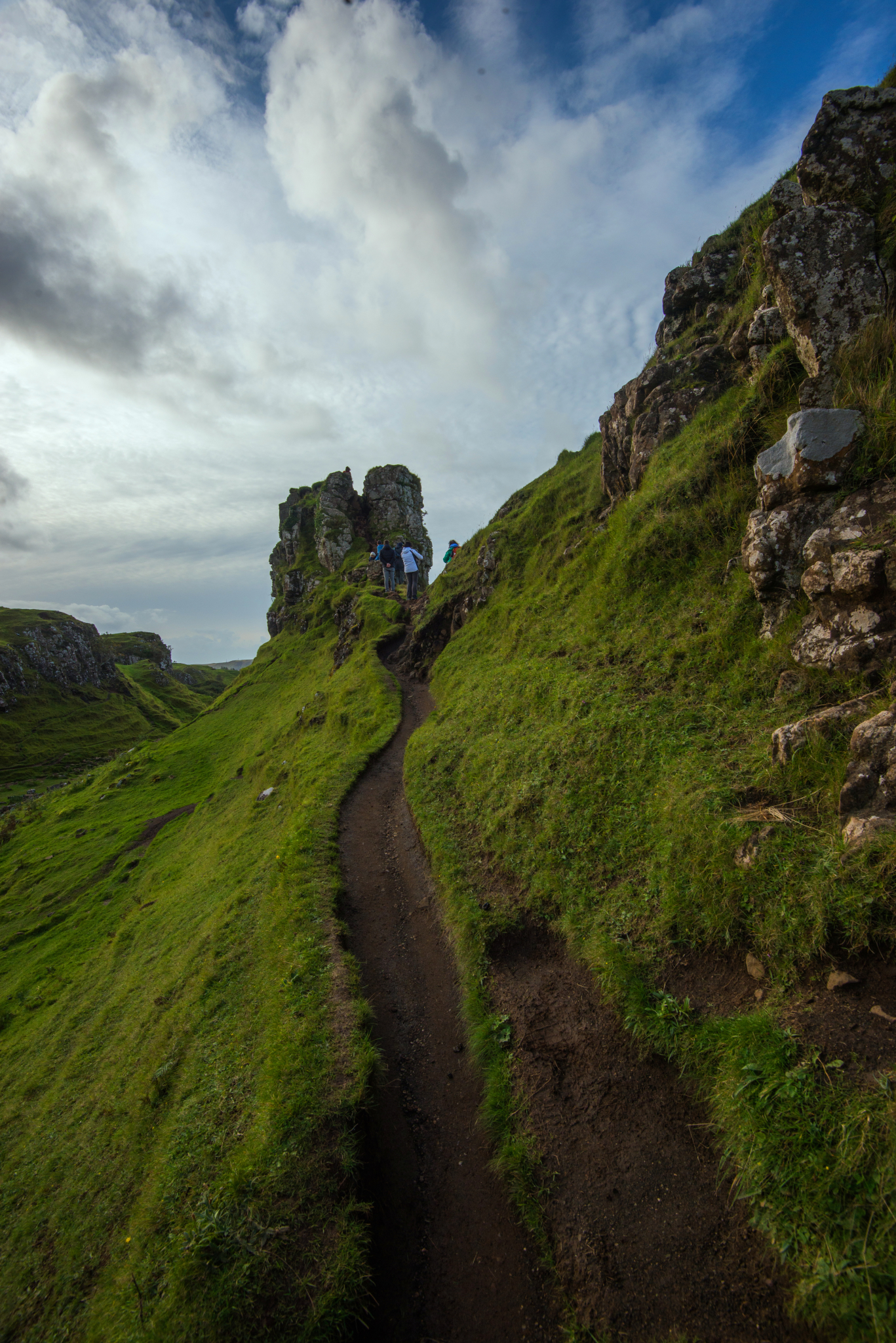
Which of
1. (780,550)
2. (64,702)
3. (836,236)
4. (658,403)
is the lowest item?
(780,550)

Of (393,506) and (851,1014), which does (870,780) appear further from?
(393,506)

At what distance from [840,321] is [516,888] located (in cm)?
1579

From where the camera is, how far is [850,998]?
6.55m

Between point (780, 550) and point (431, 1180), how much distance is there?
14.3 m

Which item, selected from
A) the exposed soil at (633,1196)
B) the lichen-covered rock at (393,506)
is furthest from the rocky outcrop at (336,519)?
the exposed soil at (633,1196)

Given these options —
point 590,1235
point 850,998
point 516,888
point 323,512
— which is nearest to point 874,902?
point 850,998

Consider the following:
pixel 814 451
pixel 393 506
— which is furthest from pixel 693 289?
pixel 393 506

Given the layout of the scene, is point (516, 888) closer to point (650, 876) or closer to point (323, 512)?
point (650, 876)

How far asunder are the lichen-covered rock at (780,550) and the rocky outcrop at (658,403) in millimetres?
9635

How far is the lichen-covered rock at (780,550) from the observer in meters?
11.3

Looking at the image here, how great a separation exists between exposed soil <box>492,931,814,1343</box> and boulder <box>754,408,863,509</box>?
11.8 metres

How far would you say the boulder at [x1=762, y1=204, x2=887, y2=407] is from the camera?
38.4 feet

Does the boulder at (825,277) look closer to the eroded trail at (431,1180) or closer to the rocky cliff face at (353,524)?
the eroded trail at (431,1180)

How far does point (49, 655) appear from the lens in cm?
15238
